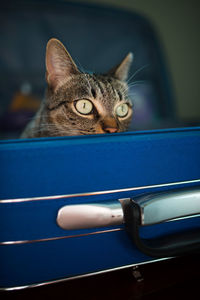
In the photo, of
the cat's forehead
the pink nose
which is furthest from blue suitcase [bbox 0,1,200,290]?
the cat's forehead

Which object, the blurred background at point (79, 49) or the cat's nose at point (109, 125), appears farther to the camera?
the blurred background at point (79, 49)

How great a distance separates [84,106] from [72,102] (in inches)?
1.3

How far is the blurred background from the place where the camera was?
1001mm

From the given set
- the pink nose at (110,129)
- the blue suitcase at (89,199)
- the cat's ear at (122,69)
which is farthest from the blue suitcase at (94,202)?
the cat's ear at (122,69)

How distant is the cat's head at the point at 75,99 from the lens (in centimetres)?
49

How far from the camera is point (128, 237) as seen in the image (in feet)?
1.18

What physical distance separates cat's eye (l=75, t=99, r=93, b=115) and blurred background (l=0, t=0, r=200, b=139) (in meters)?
0.41

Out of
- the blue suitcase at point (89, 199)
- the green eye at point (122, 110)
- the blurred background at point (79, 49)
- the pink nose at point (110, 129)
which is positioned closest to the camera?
the blue suitcase at point (89, 199)

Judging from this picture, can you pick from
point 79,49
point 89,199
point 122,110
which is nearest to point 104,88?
point 122,110

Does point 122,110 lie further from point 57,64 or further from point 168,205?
point 168,205

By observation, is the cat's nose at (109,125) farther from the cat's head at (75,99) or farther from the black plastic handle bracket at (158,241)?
the black plastic handle bracket at (158,241)

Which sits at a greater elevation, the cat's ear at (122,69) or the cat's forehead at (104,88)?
the cat's ear at (122,69)

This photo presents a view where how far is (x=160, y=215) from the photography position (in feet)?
1.04

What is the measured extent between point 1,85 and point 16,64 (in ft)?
0.44
